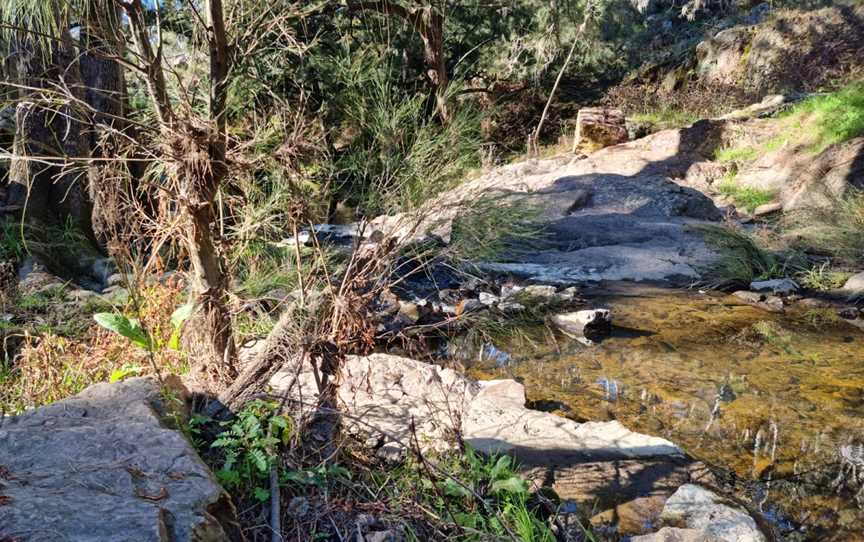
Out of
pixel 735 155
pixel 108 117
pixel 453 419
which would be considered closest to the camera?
pixel 453 419

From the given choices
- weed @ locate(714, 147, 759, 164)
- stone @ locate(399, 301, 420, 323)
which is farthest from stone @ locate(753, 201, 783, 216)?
stone @ locate(399, 301, 420, 323)

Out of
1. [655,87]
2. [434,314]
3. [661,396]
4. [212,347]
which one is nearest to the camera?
[212,347]

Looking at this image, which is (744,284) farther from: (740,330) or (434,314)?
(434,314)

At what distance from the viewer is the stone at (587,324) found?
15.3 feet

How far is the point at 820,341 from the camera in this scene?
4.38 metres

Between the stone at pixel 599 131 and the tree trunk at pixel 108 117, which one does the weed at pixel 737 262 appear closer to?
the tree trunk at pixel 108 117

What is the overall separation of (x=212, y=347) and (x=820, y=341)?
4.11 metres

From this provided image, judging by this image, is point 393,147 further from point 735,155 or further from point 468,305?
point 735,155

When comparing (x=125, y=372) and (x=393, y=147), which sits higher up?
(x=393, y=147)

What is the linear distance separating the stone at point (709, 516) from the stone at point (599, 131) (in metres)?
10.4

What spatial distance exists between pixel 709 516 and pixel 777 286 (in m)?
4.11

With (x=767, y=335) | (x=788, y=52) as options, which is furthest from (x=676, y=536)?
(x=788, y=52)

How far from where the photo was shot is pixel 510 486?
7.02 feet

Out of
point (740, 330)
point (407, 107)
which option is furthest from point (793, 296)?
point (407, 107)
